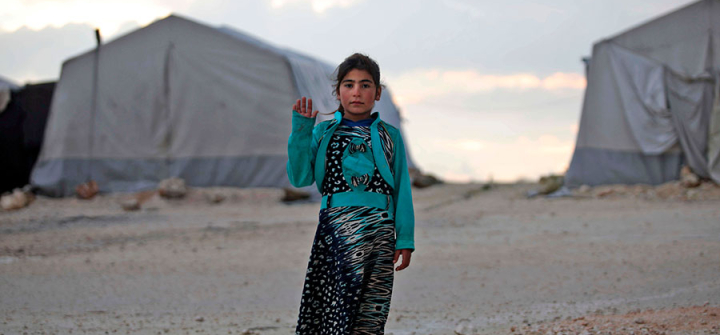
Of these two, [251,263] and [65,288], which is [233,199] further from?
[65,288]

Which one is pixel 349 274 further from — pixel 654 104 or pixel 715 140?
pixel 654 104

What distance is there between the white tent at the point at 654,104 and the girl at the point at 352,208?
1069 cm

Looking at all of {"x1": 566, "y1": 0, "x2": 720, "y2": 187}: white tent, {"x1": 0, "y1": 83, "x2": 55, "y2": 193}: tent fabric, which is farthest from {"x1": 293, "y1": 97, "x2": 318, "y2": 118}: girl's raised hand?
{"x1": 0, "y1": 83, "x2": 55, "y2": 193}: tent fabric

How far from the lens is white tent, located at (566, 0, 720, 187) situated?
11.9m

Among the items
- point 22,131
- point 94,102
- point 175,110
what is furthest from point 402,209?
point 22,131

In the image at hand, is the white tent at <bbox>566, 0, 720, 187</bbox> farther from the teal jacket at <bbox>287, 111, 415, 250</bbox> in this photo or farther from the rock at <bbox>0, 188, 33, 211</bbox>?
the teal jacket at <bbox>287, 111, 415, 250</bbox>

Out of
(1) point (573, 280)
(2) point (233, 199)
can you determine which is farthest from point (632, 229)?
(2) point (233, 199)

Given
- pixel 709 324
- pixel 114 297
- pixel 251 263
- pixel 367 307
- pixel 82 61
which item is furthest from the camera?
pixel 82 61

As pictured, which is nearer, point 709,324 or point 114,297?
point 709,324

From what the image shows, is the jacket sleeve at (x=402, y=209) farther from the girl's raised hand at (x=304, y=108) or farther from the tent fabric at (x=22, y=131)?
the tent fabric at (x=22, y=131)

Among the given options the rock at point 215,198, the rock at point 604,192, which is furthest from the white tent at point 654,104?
the rock at point 215,198

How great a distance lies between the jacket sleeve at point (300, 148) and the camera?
250 centimetres

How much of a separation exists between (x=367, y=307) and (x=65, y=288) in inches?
154

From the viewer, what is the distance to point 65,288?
5.58 m
